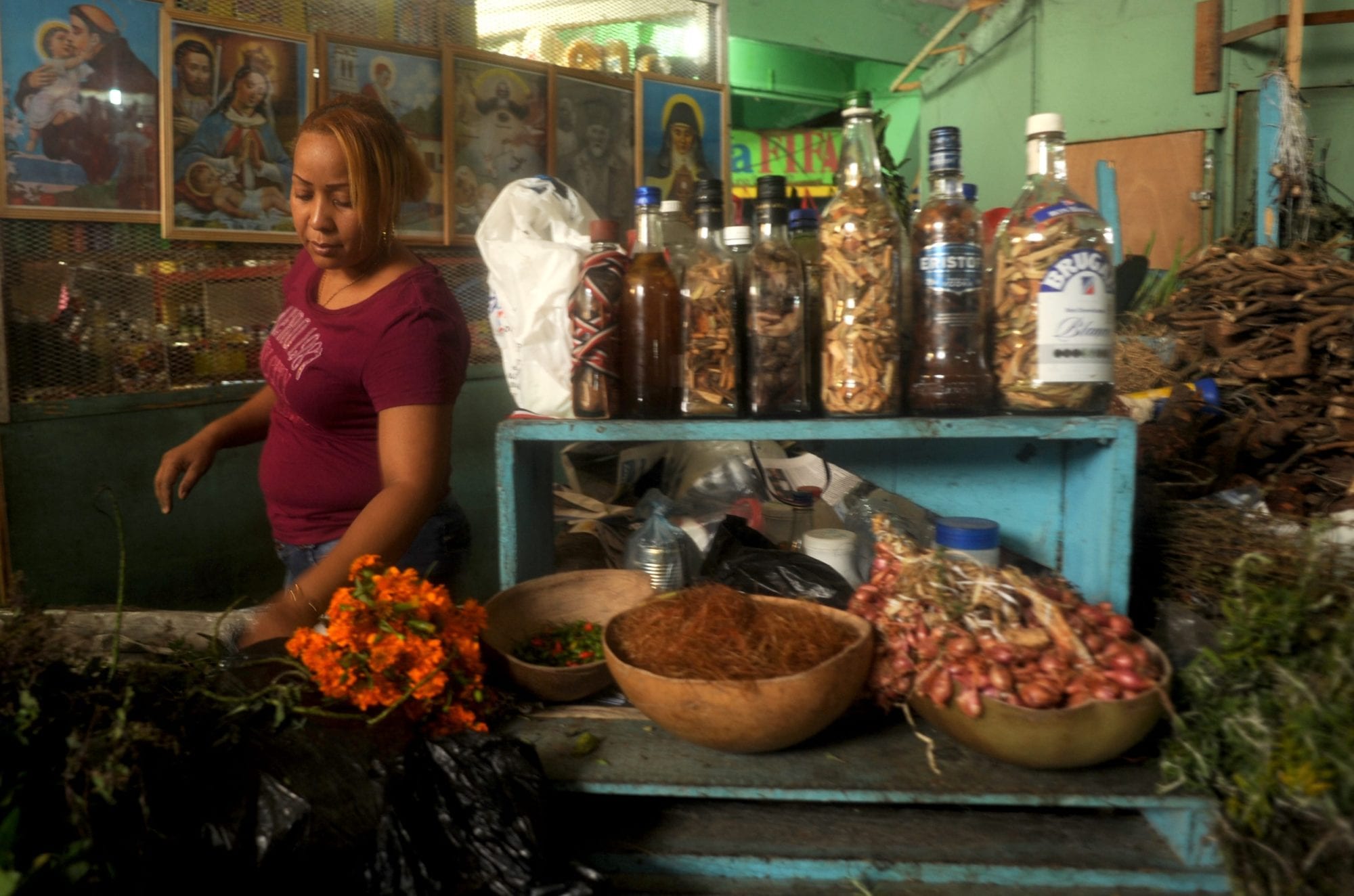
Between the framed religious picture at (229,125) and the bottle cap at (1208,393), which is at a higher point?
the framed religious picture at (229,125)

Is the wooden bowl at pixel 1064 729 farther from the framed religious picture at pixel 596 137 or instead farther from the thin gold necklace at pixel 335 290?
the framed religious picture at pixel 596 137

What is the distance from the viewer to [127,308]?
110 inches

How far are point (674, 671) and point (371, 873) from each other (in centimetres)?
43

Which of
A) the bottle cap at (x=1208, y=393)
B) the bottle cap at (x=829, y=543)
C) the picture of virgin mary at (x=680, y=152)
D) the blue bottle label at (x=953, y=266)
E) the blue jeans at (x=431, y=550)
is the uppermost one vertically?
the picture of virgin mary at (x=680, y=152)

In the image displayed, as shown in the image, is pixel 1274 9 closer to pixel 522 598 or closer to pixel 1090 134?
pixel 1090 134

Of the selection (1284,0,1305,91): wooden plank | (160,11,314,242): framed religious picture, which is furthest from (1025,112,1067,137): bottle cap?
(1284,0,1305,91): wooden plank

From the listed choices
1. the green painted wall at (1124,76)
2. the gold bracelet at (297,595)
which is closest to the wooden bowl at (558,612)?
the gold bracelet at (297,595)

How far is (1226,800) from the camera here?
111 cm

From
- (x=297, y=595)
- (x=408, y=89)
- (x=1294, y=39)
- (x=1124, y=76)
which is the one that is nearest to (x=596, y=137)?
(x=408, y=89)

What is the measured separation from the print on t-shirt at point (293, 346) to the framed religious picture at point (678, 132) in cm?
240

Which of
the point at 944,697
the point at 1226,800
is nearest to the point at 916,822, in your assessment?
the point at 944,697

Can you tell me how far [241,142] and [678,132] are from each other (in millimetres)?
1916

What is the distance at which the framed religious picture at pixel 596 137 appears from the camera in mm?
3818

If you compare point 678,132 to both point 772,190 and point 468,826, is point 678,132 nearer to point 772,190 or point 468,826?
point 772,190
